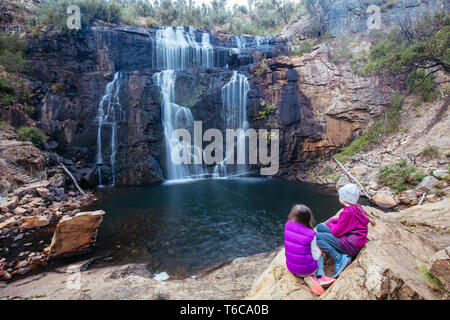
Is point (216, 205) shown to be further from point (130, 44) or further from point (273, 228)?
point (130, 44)

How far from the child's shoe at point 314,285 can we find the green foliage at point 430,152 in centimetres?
1123

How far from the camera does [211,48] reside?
18.8 m

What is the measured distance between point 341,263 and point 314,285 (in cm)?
50

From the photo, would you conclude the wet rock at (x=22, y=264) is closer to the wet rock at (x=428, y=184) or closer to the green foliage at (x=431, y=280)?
the green foliage at (x=431, y=280)

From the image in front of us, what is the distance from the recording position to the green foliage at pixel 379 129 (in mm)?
13375

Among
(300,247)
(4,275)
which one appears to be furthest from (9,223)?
(300,247)

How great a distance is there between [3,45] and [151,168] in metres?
12.1

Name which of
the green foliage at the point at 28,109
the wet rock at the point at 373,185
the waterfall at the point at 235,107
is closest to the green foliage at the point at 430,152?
the wet rock at the point at 373,185

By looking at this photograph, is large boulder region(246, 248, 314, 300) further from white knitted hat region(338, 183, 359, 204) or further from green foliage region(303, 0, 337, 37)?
green foliage region(303, 0, 337, 37)

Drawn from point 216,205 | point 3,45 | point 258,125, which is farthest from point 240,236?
point 3,45

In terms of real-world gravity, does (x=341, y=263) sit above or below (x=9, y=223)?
above

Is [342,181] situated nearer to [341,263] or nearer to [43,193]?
[341,263]

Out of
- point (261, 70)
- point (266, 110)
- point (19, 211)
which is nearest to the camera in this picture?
point (19, 211)

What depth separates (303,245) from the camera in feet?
8.09
